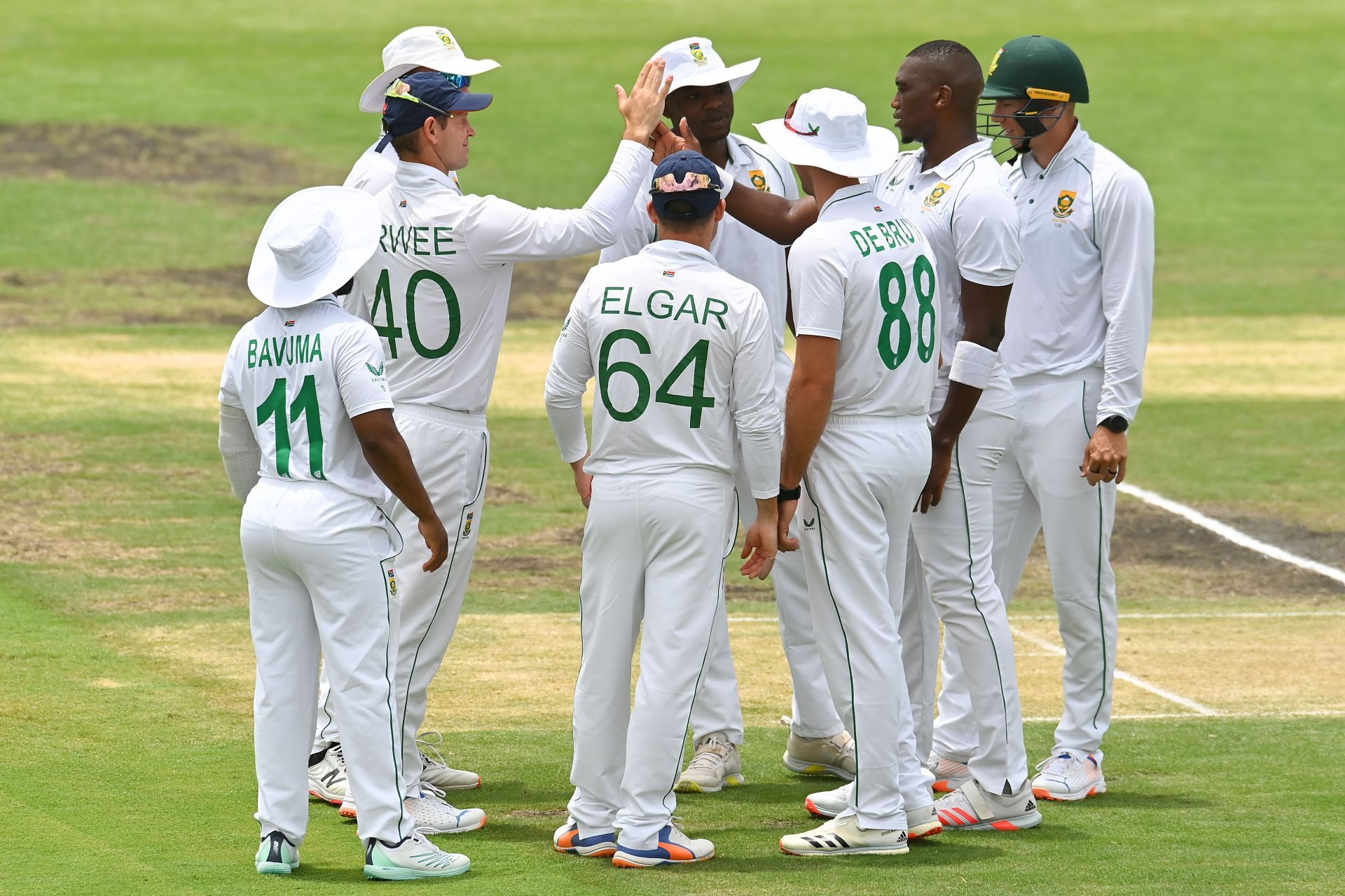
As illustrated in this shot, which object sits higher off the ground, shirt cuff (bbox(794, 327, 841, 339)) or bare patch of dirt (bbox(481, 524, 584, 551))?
shirt cuff (bbox(794, 327, 841, 339))

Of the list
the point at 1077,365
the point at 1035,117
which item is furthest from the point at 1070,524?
the point at 1035,117

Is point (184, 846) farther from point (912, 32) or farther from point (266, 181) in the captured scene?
point (912, 32)

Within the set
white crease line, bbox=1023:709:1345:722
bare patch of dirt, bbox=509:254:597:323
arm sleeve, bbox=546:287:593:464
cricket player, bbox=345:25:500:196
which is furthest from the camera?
bare patch of dirt, bbox=509:254:597:323

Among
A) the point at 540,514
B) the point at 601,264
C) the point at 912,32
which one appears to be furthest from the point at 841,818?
the point at 912,32

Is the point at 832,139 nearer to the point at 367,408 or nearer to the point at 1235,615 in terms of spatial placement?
the point at 367,408

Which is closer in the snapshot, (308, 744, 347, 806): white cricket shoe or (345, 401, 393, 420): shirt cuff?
(345, 401, 393, 420): shirt cuff

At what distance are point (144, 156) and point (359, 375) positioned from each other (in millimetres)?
27331

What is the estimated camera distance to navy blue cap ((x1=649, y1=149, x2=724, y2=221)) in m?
6.30

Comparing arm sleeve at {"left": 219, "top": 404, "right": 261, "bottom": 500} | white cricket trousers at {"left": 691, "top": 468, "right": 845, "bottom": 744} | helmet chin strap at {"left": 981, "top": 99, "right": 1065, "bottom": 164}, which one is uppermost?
helmet chin strap at {"left": 981, "top": 99, "right": 1065, "bottom": 164}

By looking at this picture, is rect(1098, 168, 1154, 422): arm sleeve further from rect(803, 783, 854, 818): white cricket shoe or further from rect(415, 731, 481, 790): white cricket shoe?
rect(415, 731, 481, 790): white cricket shoe

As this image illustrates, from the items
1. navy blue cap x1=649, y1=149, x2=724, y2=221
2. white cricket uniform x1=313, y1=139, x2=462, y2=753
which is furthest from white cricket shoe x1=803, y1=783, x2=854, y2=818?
navy blue cap x1=649, y1=149, x2=724, y2=221

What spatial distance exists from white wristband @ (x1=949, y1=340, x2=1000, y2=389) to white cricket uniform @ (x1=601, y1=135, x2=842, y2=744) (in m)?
0.96

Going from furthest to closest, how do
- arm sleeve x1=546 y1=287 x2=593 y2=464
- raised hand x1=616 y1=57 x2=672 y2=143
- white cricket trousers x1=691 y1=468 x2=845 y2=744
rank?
white cricket trousers x1=691 y1=468 x2=845 y2=744, raised hand x1=616 y1=57 x2=672 y2=143, arm sleeve x1=546 y1=287 x2=593 y2=464

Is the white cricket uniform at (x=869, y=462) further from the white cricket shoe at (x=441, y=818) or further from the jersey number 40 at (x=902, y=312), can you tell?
the white cricket shoe at (x=441, y=818)
